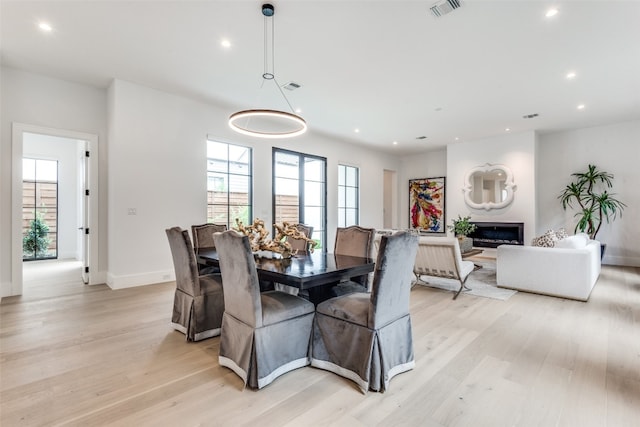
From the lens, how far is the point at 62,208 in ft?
24.5

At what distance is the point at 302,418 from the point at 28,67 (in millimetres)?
5465

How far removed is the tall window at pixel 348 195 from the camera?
8109 millimetres

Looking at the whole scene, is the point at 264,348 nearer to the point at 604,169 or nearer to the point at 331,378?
the point at 331,378

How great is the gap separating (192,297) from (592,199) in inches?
324

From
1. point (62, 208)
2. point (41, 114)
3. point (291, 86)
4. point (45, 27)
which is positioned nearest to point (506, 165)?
point (291, 86)

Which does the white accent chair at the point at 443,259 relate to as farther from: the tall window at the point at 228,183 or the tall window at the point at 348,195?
the tall window at the point at 348,195

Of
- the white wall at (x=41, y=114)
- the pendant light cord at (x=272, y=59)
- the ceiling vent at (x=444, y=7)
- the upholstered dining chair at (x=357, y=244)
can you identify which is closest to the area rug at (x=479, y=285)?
the upholstered dining chair at (x=357, y=244)

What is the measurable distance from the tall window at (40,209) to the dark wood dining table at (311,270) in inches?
262

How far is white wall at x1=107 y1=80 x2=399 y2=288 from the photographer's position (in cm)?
447

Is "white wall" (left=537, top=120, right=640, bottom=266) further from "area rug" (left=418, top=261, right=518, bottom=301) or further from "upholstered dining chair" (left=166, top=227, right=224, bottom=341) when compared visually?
"upholstered dining chair" (left=166, top=227, right=224, bottom=341)

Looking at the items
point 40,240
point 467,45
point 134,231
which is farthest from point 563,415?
point 40,240

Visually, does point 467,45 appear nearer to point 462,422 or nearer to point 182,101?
point 462,422

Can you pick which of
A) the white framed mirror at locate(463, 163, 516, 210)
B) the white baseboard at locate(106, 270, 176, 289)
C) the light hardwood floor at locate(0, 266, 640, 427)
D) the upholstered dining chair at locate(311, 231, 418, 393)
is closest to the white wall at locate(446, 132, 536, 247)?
the white framed mirror at locate(463, 163, 516, 210)

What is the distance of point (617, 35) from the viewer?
3307 millimetres
